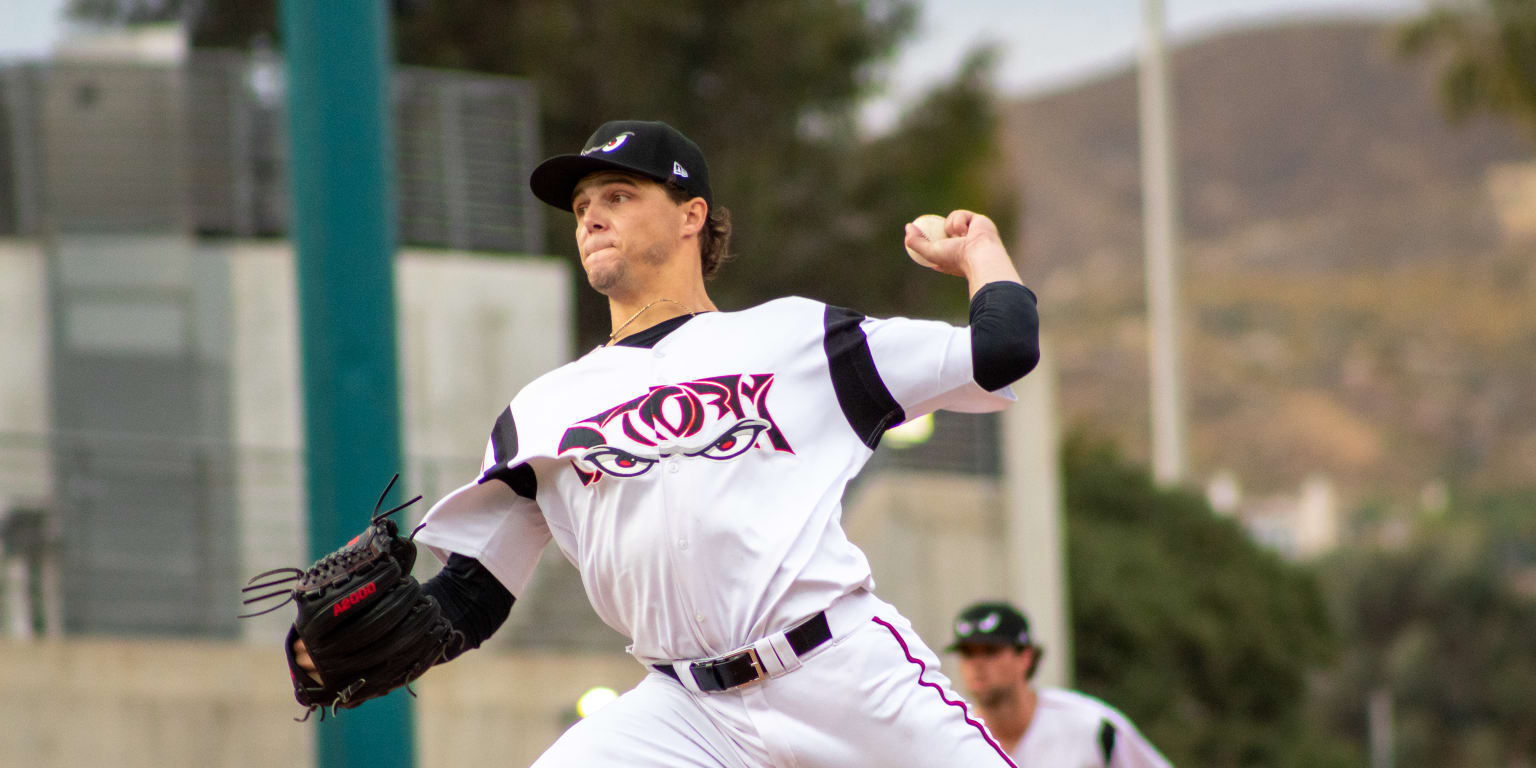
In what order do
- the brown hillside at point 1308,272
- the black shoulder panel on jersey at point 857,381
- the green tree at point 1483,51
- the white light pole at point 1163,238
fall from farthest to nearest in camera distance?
1. the brown hillside at point 1308,272
2. the green tree at point 1483,51
3. the white light pole at point 1163,238
4. the black shoulder panel on jersey at point 857,381

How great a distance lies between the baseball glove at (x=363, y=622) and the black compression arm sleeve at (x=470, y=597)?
0.12m

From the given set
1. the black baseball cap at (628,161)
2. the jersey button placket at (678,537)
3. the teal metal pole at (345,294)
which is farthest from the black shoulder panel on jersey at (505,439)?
the teal metal pole at (345,294)

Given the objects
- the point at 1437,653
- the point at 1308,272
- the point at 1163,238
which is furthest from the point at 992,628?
the point at 1308,272

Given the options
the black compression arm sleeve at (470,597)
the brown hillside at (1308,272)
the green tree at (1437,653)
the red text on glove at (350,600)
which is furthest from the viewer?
the brown hillside at (1308,272)

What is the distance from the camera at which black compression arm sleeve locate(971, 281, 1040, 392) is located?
139 inches

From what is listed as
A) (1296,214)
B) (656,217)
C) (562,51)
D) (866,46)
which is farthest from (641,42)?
(1296,214)

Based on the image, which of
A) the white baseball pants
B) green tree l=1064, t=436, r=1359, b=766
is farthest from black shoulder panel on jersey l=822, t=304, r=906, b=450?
green tree l=1064, t=436, r=1359, b=766

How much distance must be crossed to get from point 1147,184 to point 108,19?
52.5ft

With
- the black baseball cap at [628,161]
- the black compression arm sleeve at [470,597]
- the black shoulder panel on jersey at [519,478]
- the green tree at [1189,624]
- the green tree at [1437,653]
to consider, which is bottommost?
the green tree at [1437,653]

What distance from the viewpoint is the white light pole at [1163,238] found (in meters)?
27.9

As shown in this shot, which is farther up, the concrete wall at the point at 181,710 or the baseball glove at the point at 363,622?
the baseball glove at the point at 363,622

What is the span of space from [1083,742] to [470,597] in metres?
3.79

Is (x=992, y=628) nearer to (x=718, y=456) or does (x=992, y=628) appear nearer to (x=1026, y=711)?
(x=1026, y=711)

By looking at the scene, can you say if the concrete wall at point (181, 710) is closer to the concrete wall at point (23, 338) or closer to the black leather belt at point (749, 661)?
the concrete wall at point (23, 338)
